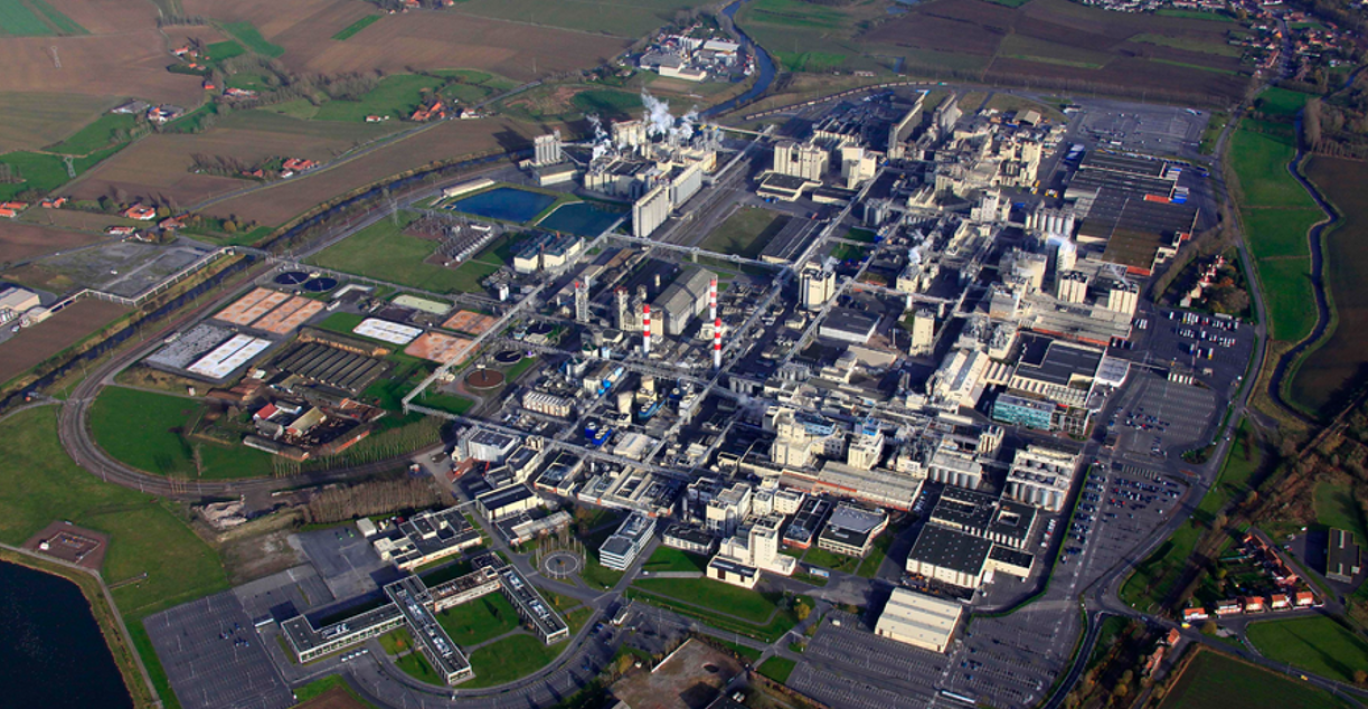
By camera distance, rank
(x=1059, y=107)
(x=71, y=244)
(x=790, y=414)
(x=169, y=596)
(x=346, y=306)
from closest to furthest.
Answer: (x=169, y=596), (x=790, y=414), (x=346, y=306), (x=71, y=244), (x=1059, y=107)

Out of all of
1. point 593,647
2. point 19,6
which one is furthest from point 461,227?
point 19,6

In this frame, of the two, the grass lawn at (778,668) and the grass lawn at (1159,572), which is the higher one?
the grass lawn at (1159,572)

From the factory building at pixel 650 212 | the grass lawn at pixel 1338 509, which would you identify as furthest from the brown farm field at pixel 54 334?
the grass lawn at pixel 1338 509

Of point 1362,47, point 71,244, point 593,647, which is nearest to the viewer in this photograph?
point 593,647

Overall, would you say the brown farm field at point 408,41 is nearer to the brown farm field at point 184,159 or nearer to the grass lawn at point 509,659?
the brown farm field at point 184,159

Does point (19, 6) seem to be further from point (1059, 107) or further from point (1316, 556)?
point (1316, 556)

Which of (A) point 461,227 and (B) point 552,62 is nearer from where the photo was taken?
(A) point 461,227

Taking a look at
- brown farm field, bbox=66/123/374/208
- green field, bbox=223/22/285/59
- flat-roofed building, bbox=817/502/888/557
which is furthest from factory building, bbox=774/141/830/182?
green field, bbox=223/22/285/59
